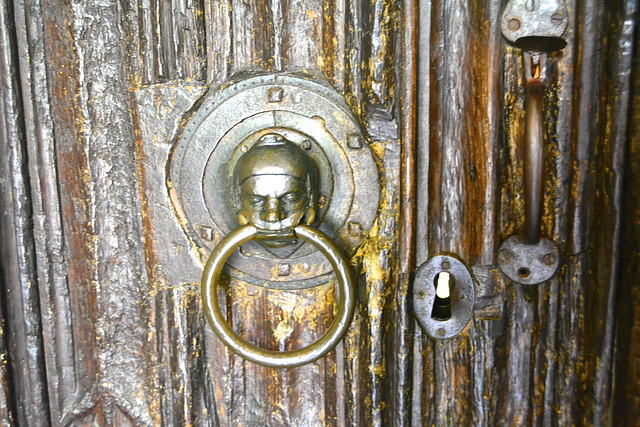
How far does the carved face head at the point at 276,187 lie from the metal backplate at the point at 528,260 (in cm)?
26

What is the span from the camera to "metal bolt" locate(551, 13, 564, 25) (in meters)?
Answer: 0.54

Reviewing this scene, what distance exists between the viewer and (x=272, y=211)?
53 centimetres

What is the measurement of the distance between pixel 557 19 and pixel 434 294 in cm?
36

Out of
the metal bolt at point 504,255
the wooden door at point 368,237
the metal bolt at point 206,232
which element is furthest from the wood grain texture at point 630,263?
the metal bolt at point 206,232

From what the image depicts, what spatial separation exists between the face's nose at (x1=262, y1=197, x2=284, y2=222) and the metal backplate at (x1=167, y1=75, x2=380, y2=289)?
10 centimetres

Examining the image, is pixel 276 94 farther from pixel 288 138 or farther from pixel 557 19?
pixel 557 19

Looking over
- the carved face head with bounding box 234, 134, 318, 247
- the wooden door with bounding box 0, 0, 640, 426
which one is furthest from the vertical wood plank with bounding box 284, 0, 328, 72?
the carved face head with bounding box 234, 134, 318, 247

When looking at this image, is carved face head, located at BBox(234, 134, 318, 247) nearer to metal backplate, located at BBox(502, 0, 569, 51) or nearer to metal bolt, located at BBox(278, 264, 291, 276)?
metal bolt, located at BBox(278, 264, 291, 276)

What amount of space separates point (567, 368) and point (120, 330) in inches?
24.4

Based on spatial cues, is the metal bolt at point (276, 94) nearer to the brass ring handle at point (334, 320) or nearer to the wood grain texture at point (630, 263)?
the brass ring handle at point (334, 320)

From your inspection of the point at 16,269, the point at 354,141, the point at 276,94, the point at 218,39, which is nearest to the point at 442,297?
the point at 354,141

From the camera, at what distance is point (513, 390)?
2.07 ft

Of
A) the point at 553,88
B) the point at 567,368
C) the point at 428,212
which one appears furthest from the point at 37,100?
the point at 567,368

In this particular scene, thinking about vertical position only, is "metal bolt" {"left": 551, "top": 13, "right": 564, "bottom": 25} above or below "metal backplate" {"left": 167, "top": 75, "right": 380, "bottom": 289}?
above
